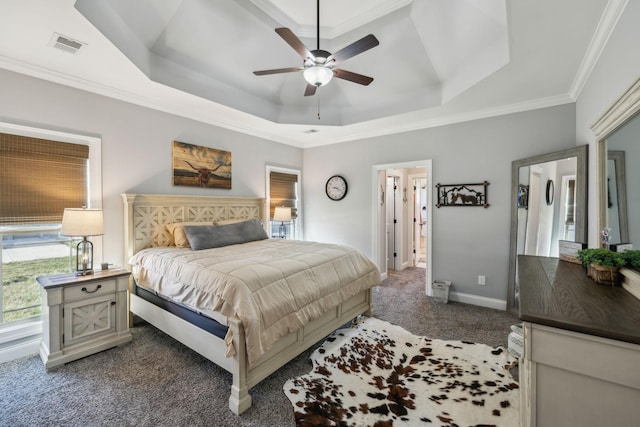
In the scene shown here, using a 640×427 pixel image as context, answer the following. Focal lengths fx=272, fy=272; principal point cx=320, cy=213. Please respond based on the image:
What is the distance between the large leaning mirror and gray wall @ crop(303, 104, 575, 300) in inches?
5.1

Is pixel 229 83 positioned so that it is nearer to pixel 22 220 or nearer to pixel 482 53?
pixel 22 220

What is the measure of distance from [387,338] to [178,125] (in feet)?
12.3

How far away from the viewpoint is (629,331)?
91cm

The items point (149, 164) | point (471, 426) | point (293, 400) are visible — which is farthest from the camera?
point (149, 164)

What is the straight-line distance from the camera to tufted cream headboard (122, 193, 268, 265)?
3178mm

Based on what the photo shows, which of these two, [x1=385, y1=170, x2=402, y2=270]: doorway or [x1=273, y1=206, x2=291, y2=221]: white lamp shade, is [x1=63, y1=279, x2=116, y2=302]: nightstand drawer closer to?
[x1=273, y1=206, x2=291, y2=221]: white lamp shade

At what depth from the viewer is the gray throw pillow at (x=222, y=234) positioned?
3203mm

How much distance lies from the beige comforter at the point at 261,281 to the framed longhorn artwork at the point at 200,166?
47.9 inches

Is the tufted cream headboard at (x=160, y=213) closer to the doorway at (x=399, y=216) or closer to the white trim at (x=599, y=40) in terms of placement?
the doorway at (x=399, y=216)

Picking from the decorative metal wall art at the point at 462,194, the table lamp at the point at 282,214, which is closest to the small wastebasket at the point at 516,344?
the decorative metal wall art at the point at 462,194

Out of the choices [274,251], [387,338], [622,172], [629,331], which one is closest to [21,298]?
[274,251]

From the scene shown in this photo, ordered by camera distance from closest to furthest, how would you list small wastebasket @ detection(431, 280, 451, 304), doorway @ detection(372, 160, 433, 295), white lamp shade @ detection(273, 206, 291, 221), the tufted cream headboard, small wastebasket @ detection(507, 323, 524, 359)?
small wastebasket @ detection(507, 323, 524, 359) < the tufted cream headboard < small wastebasket @ detection(431, 280, 451, 304) < doorway @ detection(372, 160, 433, 295) < white lamp shade @ detection(273, 206, 291, 221)

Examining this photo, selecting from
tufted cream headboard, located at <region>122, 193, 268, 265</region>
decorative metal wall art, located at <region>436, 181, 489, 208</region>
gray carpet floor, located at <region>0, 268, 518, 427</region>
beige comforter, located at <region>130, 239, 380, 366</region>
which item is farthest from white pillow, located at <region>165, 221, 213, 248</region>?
decorative metal wall art, located at <region>436, 181, 489, 208</region>

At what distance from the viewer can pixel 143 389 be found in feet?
6.79
